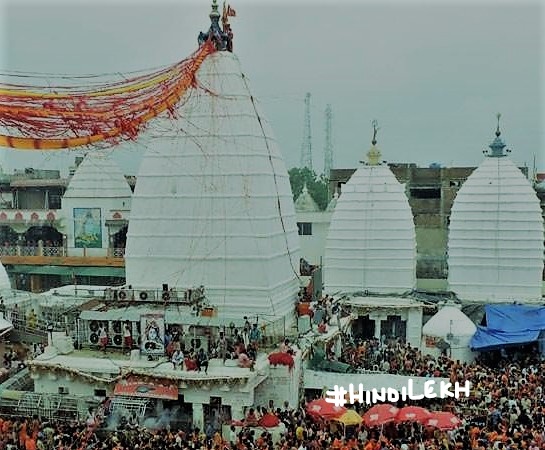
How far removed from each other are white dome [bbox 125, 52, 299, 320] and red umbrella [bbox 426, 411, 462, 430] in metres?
7.19

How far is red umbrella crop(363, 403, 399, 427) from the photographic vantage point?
15.2m

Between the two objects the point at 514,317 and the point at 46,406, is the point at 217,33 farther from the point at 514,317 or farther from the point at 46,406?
the point at 514,317

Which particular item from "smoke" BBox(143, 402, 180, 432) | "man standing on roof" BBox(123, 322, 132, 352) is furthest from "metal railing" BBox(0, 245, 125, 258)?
"smoke" BBox(143, 402, 180, 432)

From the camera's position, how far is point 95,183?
116ft

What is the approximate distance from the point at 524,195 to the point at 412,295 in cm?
594

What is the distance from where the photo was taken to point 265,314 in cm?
2127

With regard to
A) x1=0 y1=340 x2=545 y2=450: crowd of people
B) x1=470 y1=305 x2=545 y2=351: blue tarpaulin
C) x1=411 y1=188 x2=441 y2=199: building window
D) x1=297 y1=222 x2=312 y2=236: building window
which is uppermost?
x1=411 y1=188 x2=441 y2=199: building window

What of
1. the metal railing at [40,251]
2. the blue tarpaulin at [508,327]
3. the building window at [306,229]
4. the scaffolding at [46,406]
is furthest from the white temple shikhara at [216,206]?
the building window at [306,229]

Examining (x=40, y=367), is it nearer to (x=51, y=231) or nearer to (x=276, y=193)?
(x=276, y=193)

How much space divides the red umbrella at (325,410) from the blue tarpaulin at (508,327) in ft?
28.9

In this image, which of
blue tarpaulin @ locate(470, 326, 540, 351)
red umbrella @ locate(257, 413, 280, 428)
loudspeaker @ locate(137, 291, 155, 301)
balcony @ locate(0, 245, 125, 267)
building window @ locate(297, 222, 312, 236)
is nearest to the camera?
red umbrella @ locate(257, 413, 280, 428)

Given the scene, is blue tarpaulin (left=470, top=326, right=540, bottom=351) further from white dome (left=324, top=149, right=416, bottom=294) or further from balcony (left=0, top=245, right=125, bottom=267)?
balcony (left=0, top=245, right=125, bottom=267)

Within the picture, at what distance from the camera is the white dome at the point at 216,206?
21422 mm

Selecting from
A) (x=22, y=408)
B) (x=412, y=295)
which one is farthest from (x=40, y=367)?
(x=412, y=295)
